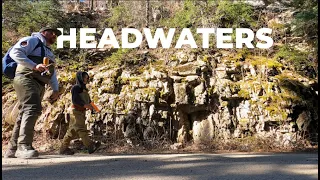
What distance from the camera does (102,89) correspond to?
999cm

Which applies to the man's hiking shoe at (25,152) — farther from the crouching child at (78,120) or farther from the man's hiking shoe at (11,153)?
the crouching child at (78,120)

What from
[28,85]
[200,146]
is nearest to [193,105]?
[200,146]

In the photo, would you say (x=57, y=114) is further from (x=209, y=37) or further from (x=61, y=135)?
(x=209, y=37)

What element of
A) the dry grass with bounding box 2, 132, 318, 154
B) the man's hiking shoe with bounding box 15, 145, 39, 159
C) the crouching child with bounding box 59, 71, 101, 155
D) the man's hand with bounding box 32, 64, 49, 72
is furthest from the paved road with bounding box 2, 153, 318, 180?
the dry grass with bounding box 2, 132, 318, 154

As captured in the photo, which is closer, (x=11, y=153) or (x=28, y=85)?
(x=28, y=85)

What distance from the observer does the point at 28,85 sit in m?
4.55

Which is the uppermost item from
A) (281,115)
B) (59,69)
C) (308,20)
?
(308,20)

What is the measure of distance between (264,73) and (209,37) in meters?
2.76

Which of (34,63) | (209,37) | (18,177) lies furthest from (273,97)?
(18,177)

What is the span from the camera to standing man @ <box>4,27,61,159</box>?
14.6ft

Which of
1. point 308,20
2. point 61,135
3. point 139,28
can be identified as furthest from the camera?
point 139,28

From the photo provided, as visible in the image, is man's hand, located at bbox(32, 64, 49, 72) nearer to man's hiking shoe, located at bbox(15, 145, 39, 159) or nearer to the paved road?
man's hiking shoe, located at bbox(15, 145, 39, 159)

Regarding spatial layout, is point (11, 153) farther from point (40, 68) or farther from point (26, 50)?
point (26, 50)

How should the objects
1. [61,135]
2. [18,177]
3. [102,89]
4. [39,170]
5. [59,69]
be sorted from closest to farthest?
[18,177]
[39,170]
[61,135]
[102,89]
[59,69]
